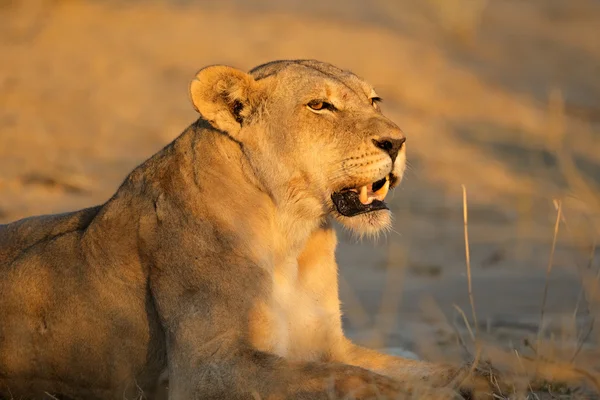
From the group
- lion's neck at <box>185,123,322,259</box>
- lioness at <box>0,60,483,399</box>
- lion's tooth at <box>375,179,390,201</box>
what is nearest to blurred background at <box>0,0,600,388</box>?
lion's tooth at <box>375,179,390,201</box>

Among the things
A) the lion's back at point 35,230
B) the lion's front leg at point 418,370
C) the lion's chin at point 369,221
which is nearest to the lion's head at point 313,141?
the lion's chin at point 369,221

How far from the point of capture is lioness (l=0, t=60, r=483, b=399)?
4.57 metres

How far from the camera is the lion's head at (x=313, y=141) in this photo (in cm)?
473

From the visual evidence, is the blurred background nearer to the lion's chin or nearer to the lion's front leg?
the lion's front leg

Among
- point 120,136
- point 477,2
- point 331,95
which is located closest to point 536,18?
point 477,2

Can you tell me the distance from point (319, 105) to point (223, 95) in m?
0.40

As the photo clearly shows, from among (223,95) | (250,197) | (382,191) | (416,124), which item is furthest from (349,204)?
(416,124)

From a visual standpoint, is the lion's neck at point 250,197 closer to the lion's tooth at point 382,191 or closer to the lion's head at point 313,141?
the lion's head at point 313,141

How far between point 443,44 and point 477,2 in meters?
1.98

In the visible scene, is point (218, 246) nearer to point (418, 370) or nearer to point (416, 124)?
point (418, 370)

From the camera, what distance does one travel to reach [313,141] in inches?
189

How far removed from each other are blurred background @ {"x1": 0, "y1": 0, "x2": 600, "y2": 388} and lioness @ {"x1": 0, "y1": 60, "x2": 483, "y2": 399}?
1.03 m

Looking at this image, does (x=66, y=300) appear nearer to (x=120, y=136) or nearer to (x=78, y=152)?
(x=78, y=152)

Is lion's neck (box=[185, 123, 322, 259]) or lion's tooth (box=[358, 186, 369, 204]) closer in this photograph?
lion's neck (box=[185, 123, 322, 259])
